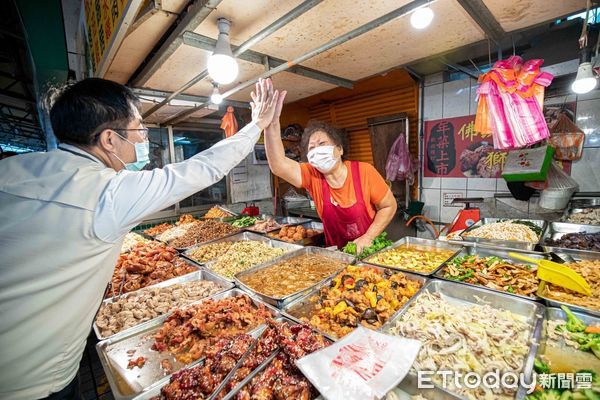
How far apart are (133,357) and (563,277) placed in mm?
3123

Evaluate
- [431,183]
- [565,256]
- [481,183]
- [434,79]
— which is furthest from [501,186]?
[565,256]

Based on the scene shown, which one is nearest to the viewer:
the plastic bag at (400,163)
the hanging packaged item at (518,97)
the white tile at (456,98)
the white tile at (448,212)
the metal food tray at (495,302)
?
the metal food tray at (495,302)

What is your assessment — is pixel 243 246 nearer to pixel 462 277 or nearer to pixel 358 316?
pixel 358 316

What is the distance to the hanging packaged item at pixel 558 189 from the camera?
13.5ft

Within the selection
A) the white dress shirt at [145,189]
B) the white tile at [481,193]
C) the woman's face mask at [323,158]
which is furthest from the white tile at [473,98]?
the white dress shirt at [145,189]

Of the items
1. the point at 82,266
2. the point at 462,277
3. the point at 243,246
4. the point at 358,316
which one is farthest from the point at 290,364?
the point at 243,246

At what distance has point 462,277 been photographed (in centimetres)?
230

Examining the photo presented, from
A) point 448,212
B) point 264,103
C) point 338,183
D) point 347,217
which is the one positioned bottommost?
point 448,212

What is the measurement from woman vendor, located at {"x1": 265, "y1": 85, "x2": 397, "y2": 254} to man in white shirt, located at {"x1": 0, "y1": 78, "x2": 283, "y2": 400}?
6.15ft

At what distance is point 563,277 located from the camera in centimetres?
197

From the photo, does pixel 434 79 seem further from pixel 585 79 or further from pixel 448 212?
pixel 585 79

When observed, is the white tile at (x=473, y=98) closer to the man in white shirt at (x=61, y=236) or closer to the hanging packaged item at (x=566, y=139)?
the hanging packaged item at (x=566, y=139)

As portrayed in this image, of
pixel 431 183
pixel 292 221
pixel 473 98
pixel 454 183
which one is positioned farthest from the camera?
pixel 431 183

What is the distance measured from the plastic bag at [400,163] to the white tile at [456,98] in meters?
1.03
